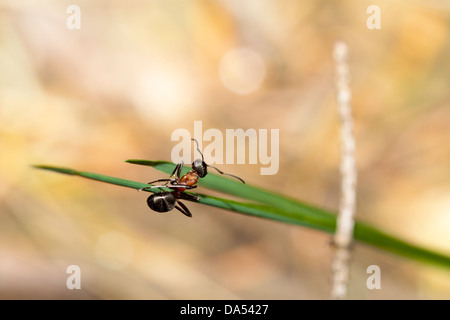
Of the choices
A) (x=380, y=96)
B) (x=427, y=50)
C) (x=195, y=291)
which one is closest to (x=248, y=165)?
(x=195, y=291)

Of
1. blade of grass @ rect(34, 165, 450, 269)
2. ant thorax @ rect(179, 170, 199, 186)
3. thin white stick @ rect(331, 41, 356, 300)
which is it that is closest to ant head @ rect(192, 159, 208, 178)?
ant thorax @ rect(179, 170, 199, 186)

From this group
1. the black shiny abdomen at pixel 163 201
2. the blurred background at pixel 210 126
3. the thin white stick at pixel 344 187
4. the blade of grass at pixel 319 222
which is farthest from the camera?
the blurred background at pixel 210 126

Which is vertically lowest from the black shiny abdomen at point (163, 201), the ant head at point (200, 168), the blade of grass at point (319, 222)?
the blade of grass at point (319, 222)

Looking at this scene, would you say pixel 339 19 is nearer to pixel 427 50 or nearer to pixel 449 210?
pixel 427 50

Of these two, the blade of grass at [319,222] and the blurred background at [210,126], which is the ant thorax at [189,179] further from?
the blurred background at [210,126]

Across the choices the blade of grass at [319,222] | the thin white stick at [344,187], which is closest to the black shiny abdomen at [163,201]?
the blade of grass at [319,222]

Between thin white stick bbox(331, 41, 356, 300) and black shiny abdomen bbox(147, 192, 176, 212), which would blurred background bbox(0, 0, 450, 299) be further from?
thin white stick bbox(331, 41, 356, 300)

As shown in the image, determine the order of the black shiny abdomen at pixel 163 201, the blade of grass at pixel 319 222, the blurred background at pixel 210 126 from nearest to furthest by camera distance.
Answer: the blade of grass at pixel 319 222
the black shiny abdomen at pixel 163 201
the blurred background at pixel 210 126

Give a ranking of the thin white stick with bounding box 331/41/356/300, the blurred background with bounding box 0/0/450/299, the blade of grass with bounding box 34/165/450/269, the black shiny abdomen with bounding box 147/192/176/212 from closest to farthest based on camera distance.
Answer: the thin white stick with bounding box 331/41/356/300, the blade of grass with bounding box 34/165/450/269, the black shiny abdomen with bounding box 147/192/176/212, the blurred background with bounding box 0/0/450/299

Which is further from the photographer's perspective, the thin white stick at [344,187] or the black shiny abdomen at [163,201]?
the black shiny abdomen at [163,201]
